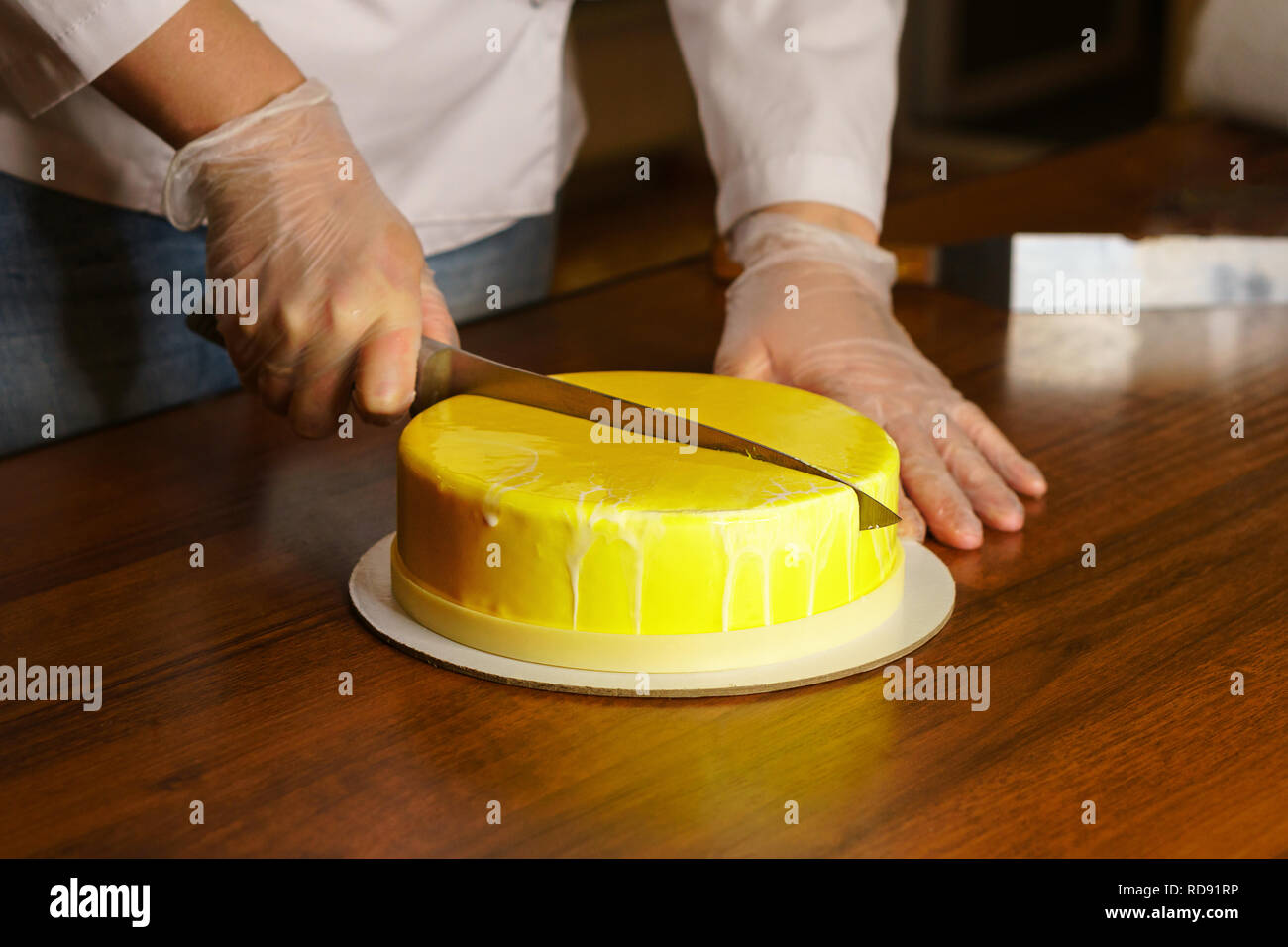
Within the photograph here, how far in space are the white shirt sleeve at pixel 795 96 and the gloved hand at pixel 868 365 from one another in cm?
5

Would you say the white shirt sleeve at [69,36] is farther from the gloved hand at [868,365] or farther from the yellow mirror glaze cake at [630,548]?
the gloved hand at [868,365]

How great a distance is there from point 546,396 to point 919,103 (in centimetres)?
430

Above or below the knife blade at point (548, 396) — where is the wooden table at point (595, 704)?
below

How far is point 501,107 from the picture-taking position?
150 cm

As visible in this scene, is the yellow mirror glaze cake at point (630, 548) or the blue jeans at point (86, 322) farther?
the blue jeans at point (86, 322)

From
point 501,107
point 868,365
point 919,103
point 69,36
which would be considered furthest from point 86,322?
point 919,103

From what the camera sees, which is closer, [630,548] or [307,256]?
[630,548]

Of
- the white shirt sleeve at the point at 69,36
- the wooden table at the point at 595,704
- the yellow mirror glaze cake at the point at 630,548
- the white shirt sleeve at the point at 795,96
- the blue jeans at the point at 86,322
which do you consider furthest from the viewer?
the white shirt sleeve at the point at 795,96

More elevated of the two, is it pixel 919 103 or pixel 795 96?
pixel 795 96

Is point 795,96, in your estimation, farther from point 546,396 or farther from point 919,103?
point 919,103

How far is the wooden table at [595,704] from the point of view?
0.70 metres

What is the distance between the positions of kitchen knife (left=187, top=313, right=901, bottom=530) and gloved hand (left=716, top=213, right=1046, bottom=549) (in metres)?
0.17

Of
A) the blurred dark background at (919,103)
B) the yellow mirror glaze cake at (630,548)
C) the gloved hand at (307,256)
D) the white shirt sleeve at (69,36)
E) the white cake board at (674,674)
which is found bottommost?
the blurred dark background at (919,103)

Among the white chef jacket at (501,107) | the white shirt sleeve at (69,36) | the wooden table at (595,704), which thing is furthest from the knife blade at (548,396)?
the white chef jacket at (501,107)
